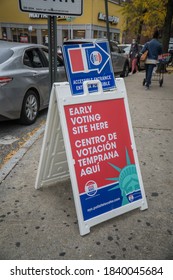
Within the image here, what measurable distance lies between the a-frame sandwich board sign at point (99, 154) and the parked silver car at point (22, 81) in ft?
7.33

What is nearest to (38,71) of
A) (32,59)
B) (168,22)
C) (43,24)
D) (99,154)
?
(32,59)

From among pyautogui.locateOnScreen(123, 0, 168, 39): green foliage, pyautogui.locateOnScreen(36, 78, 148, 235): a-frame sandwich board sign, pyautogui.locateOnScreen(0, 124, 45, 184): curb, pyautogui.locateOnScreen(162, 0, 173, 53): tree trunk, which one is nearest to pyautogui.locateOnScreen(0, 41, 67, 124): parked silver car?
pyautogui.locateOnScreen(0, 124, 45, 184): curb

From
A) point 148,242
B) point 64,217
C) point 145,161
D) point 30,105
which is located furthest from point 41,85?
point 148,242

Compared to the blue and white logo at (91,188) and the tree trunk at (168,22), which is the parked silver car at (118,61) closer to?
the tree trunk at (168,22)

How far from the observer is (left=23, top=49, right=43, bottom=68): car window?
5113mm

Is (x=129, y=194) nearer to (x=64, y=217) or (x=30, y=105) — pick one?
(x=64, y=217)

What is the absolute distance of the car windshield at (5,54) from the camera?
4.59 meters

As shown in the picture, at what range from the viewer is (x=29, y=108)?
16.9 ft

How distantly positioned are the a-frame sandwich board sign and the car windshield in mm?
2649

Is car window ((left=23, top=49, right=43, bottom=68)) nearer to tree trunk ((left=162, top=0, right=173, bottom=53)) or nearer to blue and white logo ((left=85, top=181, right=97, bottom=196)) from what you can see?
blue and white logo ((left=85, top=181, right=97, bottom=196))

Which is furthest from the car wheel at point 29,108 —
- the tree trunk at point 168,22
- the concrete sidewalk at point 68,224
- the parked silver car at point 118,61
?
the tree trunk at point 168,22

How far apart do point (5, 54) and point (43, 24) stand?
84.5ft

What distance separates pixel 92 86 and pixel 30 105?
118 inches

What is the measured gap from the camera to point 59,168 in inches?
116
